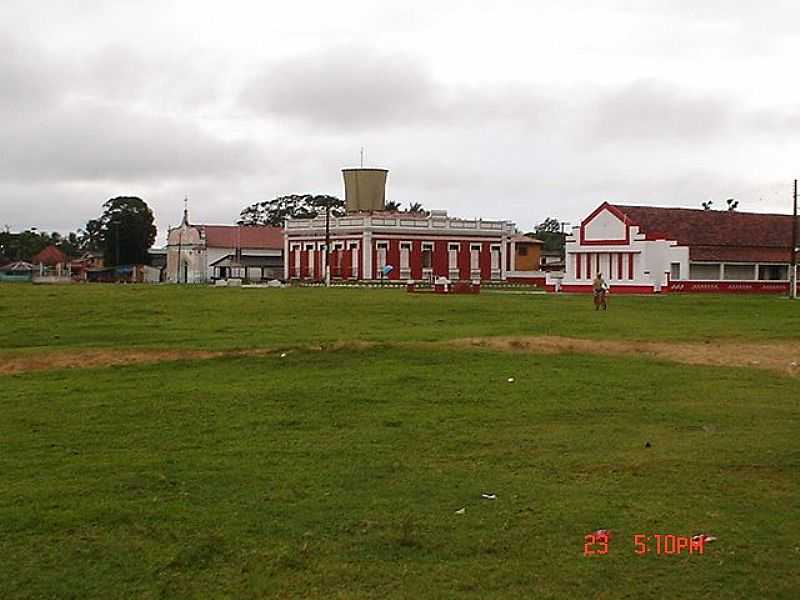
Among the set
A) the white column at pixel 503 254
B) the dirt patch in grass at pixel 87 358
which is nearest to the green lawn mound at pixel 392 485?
the dirt patch in grass at pixel 87 358

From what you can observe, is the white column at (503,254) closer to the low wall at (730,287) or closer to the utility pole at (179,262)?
the low wall at (730,287)

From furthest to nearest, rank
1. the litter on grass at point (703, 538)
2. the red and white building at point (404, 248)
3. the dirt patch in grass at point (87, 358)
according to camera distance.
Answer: the red and white building at point (404, 248)
the dirt patch in grass at point (87, 358)
the litter on grass at point (703, 538)

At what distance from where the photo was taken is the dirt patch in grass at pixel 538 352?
2009 cm

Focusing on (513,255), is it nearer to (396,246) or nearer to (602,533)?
(396,246)

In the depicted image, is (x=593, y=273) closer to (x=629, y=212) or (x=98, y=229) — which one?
(x=629, y=212)

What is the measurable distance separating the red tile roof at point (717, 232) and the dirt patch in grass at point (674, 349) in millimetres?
43546

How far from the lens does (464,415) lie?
13836 mm

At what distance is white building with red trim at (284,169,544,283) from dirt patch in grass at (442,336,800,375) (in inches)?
2413

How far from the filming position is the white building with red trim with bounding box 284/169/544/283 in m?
88.6

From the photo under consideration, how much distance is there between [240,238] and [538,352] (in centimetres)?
9073

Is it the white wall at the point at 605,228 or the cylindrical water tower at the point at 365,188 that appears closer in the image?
the white wall at the point at 605,228

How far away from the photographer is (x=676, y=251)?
65.8 m

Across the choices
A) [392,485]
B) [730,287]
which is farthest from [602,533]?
[730,287]

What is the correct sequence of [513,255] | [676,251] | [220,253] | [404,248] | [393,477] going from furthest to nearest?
[220,253] → [513,255] → [404,248] → [676,251] → [393,477]
